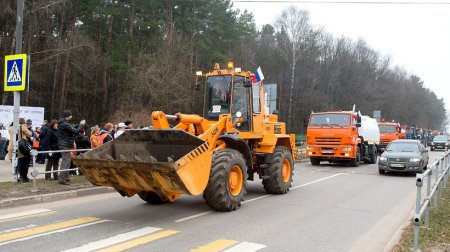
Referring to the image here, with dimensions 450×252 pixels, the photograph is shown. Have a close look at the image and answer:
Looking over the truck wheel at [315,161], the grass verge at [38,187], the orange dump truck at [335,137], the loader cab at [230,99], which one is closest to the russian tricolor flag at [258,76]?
the loader cab at [230,99]

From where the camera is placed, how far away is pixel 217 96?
10.7 metres

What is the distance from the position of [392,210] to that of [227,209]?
13.2 feet

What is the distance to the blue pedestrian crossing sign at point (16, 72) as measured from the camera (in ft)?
36.1

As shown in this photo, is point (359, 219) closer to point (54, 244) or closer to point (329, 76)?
point (54, 244)

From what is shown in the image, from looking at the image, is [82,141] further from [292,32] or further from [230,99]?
[292,32]

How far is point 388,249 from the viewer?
20.4ft

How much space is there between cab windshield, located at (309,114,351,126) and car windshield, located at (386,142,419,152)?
2.65 metres

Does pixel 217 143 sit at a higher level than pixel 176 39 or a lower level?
lower

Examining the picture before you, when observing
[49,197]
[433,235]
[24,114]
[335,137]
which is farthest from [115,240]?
[24,114]

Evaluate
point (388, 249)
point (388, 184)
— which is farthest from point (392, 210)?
point (388, 184)

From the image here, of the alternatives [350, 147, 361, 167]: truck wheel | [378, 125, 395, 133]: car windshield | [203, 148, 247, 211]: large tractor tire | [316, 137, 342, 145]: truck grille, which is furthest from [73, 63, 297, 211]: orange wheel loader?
[378, 125, 395, 133]: car windshield

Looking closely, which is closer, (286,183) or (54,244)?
(54,244)

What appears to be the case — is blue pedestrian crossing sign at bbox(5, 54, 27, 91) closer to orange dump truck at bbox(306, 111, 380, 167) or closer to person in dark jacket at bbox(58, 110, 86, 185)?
person in dark jacket at bbox(58, 110, 86, 185)

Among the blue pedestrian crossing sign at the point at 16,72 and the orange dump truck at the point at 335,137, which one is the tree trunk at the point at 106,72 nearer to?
the orange dump truck at the point at 335,137
